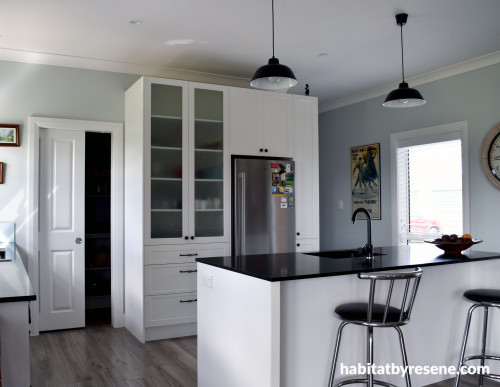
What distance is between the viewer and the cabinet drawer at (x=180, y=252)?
4.17m

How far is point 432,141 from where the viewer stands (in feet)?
16.2

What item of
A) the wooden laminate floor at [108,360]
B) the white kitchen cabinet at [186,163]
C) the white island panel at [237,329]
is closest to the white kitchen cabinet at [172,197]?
the white kitchen cabinet at [186,163]

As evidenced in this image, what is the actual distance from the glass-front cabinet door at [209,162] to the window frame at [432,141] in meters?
2.08

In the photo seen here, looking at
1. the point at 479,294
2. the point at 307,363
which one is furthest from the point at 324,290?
the point at 479,294

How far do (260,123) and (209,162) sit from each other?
2.28 feet

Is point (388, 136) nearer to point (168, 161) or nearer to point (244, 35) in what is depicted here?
point (244, 35)

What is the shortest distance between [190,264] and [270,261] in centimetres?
174

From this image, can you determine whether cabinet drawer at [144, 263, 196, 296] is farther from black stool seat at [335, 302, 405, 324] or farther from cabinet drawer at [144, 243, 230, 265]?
black stool seat at [335, 302, 405, 324]

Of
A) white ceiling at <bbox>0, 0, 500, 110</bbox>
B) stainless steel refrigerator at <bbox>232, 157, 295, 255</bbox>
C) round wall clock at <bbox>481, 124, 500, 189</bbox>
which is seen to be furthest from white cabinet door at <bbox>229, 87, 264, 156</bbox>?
round wall clock at <bbox>481, 124, 500, 189</bbox>

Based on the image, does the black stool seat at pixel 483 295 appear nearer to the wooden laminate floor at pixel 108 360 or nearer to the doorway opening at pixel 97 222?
the wooden laminate floor at pixel 108 360

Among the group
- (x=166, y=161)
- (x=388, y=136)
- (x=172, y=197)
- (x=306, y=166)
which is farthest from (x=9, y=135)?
(x=388, y=136)

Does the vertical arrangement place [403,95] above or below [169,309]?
above

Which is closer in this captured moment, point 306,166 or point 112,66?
point 112,66

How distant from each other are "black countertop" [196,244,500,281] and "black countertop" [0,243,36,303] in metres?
0.97
